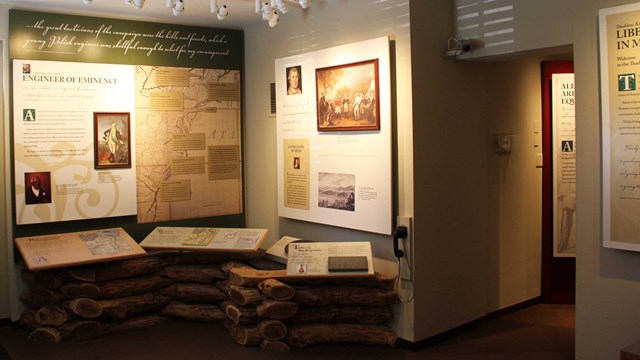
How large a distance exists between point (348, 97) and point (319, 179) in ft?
2.73

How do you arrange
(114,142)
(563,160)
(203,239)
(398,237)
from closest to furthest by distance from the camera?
(398,237) → (203,239) → (114,142) → (563,160)

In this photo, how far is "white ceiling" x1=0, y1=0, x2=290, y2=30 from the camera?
209 inches

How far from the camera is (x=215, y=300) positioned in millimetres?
5508

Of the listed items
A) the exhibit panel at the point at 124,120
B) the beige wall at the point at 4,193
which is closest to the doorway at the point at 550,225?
the exhibit panel at the point at 124,120

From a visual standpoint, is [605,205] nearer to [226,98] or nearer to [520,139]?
[520,139]

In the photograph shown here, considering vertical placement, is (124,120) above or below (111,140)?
above

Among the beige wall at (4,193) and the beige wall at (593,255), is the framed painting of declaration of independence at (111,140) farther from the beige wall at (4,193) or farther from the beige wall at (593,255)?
the beige wall at (593,255)

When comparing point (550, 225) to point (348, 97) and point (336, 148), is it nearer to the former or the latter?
point (336, 148)

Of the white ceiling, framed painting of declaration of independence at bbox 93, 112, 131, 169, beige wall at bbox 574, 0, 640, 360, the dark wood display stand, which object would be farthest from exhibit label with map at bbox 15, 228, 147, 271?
beige wall at bbox 574, 0, 640, 360

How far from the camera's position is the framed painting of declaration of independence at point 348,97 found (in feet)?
15.8

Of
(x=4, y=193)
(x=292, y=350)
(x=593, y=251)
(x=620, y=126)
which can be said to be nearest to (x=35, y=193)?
(x=4, y=193)

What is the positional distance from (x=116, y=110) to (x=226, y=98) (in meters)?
1.16

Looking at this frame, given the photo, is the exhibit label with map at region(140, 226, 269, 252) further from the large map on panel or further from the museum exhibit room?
the large map on panel

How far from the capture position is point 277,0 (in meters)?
4.61
